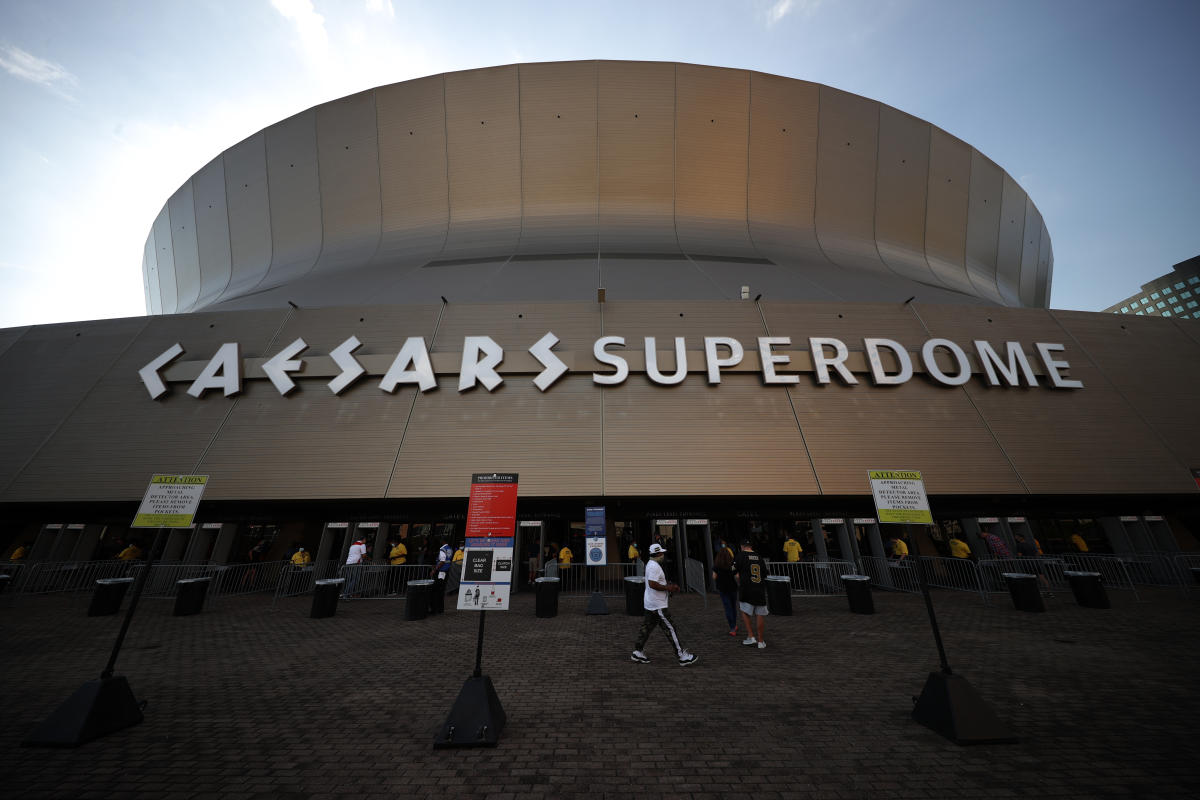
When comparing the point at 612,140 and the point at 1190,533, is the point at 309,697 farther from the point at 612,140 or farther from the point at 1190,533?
the point at 1190,533

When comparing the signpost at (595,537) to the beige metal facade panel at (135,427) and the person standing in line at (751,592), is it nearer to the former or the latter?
the person standing in line at (751,592)

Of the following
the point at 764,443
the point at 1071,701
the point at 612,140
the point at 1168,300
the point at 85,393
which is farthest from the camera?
the point at 1168,300

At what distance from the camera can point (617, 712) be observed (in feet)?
16.3

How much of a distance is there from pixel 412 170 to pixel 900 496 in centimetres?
2374

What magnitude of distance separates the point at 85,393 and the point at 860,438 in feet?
88.3

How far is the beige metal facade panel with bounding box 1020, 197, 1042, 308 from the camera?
86.8 ft

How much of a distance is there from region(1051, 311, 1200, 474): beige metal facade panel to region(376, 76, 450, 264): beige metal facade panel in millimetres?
27243

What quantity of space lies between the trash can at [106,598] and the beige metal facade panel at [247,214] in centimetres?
1653

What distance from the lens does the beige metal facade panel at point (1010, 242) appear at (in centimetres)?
2498

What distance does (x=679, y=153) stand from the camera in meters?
20.8

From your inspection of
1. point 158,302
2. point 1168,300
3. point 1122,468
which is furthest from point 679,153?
point 1168,300

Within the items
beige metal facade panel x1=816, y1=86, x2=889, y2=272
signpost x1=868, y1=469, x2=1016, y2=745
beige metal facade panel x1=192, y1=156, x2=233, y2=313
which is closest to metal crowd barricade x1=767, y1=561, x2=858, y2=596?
signpost x1=868, y1=469, x2=1016, y2=745

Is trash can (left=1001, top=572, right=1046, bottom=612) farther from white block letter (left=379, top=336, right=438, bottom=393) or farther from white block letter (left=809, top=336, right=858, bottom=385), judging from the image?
white block letter (left=379, top=336, right=438, bottom=393)

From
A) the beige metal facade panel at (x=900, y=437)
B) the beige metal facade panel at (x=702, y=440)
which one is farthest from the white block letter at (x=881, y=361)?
the beige metal facade panel at (x=702, y=440)
